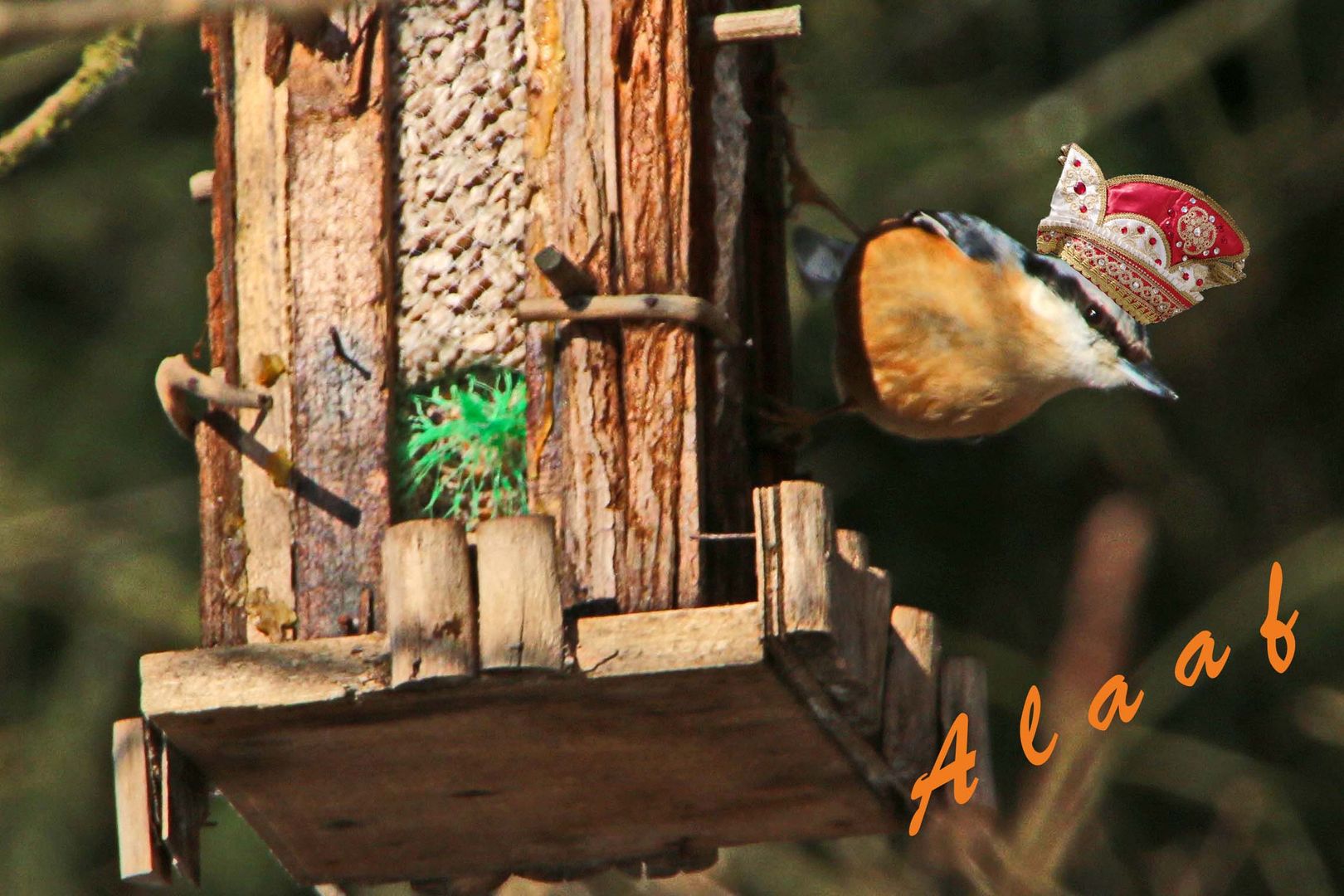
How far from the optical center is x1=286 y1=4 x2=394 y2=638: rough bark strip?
2.64 m

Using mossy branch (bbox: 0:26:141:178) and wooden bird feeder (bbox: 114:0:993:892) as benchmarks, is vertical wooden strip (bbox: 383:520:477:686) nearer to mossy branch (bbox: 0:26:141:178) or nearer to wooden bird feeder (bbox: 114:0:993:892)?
wooden bird feeder (bbox: 114:0:993:892)

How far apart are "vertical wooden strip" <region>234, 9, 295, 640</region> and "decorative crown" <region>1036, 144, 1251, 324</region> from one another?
41.9 inches

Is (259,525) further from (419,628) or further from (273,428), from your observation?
(419,628)

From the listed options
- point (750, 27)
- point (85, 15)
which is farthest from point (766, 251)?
point (85, 15)

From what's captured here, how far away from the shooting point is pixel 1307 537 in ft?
18.7

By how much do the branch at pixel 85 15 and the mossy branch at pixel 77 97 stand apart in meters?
1.11

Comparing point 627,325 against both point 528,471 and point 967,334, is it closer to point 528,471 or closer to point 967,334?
point 528,471

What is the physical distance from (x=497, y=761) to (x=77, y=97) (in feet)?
3.66

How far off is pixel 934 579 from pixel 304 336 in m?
3.18

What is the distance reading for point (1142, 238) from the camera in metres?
2.94

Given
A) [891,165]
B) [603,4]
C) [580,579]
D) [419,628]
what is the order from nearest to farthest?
1. [419,628]
2. [580,579]
3. [603,4]
4. [891,165]

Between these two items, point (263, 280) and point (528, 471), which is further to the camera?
point (263, 280)

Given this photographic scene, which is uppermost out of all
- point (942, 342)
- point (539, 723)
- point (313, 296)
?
point (313, 296)

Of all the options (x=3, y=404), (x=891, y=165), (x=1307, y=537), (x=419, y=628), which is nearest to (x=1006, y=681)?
(x=1307, y=537)
